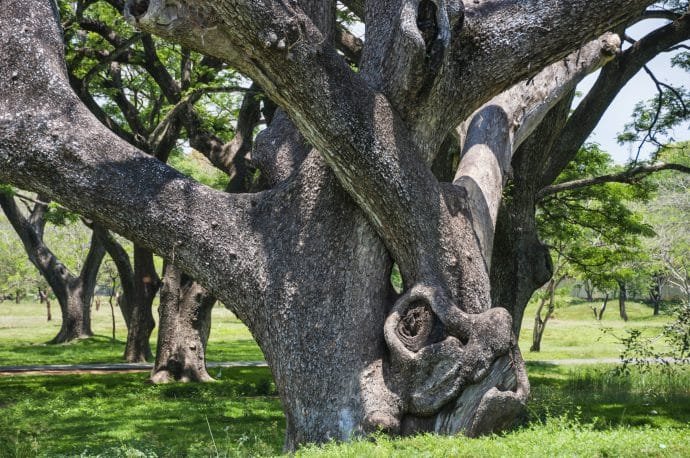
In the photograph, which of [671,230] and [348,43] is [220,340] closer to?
[348,43]

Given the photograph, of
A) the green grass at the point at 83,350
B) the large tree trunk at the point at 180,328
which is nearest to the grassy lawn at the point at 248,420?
the large tree trunk at the point at 180,328

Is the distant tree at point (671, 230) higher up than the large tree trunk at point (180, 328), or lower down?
higher up

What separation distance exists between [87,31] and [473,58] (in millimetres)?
11684

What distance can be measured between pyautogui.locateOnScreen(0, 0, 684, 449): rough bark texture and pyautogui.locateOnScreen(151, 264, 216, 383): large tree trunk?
792 centimetres

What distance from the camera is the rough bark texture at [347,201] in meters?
5.38

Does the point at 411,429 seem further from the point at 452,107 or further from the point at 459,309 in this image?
the point at 452,107

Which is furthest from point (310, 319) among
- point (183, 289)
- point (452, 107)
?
point (183, 289)

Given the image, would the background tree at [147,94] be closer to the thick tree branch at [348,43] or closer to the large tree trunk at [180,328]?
the large tree trunk at [180,328]

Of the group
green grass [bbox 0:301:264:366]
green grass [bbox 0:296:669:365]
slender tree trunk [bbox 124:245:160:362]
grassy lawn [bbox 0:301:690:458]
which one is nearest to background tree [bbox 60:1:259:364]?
slender tree trunk [bbox 124:245:160:362]

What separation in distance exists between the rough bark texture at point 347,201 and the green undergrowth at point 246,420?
1.79 feet

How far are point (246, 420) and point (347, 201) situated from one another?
465 cm

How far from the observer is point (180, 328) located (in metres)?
13.7

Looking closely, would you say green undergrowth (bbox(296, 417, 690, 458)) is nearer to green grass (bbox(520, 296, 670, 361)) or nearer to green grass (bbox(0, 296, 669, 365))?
green grass (bbox(520, 296, 670, 361))

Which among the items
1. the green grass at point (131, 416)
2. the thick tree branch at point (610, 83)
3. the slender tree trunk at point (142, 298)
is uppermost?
the thick tree branch at point (610, 83)
